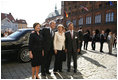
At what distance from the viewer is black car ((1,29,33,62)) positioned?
5480mm

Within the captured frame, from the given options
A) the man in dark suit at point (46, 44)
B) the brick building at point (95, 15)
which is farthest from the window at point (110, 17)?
the man in dark suit at point (46, 44)

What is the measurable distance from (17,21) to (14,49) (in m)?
77.1

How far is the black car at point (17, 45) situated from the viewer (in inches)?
216

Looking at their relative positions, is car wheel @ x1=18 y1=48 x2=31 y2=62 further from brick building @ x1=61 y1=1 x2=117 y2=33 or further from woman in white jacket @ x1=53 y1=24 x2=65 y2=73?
brick building @ x1=61 y1=1 x2=117 y2=33

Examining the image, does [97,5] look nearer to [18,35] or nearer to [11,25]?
[18,35]

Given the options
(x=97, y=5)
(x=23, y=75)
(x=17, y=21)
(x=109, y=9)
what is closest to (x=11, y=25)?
(x=17, y=21)

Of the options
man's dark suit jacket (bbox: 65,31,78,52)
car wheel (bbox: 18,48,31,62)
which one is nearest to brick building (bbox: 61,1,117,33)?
car wheel (bbox: 18,48,31,62)

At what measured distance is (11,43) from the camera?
5.66m

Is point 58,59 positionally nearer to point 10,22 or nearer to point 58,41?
point 58,41

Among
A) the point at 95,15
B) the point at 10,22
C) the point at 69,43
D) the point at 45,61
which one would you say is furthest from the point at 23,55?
the point at 10,22

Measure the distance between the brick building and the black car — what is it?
2678 cm

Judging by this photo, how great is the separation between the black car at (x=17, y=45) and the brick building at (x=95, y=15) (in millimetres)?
26776

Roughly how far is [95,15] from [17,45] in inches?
1464

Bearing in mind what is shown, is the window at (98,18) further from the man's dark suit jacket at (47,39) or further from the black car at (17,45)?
the man's dark suit jacket at (47,39)
